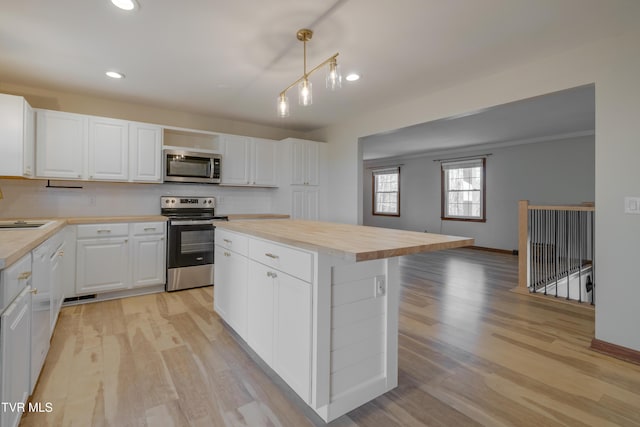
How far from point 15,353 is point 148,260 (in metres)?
2.44

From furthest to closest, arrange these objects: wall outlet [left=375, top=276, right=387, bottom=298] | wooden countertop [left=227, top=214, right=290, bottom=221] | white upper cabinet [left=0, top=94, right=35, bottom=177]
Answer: wooden countertop [left=227, top=214, right=290, bottom=221] < white upper cabinet [left=0, top=94, right=35, bottom=177] < wall outlet [left=375, top=276, right=387, bottom=298]

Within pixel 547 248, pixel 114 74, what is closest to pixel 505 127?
pixel 547 248

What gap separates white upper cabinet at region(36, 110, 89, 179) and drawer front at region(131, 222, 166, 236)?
32.2 inches

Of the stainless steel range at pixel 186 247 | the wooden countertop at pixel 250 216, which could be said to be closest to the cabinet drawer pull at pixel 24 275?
the stainless steel range at pixel 186 247

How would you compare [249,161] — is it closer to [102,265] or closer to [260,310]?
[102,265]

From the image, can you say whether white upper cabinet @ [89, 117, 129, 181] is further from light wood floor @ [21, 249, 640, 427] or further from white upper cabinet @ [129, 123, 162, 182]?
light wood floor @ [21, 249, 640, 427]

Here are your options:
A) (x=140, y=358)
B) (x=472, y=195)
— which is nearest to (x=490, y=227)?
(x=472, y=195)

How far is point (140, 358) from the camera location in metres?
2.23

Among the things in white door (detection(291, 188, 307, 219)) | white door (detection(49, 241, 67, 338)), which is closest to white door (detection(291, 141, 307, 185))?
white door (detection(291, 188, 307, 219))

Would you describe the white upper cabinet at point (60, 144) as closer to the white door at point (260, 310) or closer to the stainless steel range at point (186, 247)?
the stainless steel range at point (186, 247)

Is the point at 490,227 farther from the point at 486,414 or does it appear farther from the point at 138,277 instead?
the point at 138,277

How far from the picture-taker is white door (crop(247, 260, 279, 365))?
196 cm

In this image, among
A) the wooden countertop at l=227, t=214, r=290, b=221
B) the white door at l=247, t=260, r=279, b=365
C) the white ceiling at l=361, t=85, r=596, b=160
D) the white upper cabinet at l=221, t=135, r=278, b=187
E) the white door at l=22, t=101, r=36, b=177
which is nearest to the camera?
the white door at l=247, t=260, r=279, b=365

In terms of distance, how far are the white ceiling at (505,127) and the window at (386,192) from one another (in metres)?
1.50
